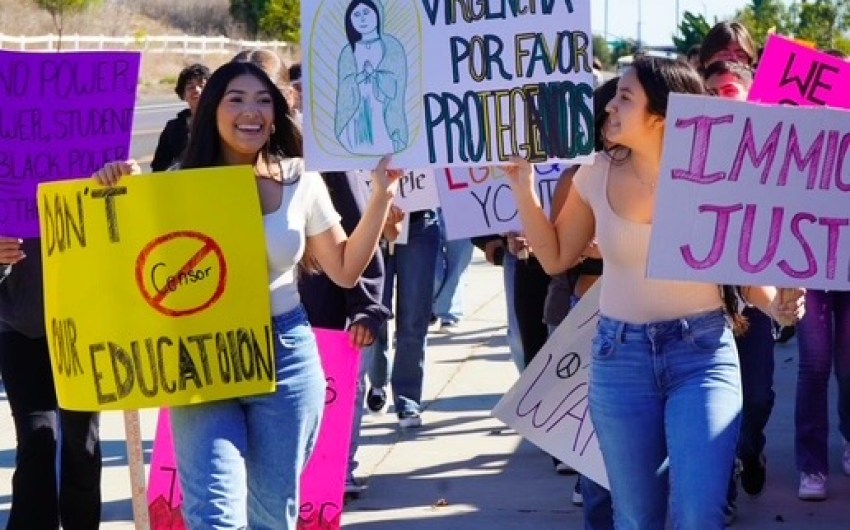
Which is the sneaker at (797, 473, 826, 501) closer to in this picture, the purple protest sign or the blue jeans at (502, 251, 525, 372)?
the blue jeans at (502, 251, 525, 372)

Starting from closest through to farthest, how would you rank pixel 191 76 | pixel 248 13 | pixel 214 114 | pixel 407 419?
pixel 214 114 → pixel 191 76 → pixel 407 419 → pixel 248 13

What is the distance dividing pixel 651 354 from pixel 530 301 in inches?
123

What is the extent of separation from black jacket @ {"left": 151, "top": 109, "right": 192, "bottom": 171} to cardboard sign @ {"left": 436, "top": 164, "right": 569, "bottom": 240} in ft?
4.30

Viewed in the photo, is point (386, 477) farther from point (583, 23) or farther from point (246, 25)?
point (246, 25)

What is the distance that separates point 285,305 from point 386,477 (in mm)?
2957

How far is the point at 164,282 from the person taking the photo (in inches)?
195

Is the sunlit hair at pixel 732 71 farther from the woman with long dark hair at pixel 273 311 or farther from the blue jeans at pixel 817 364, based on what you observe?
the woman with long dark hair at pixel 273 311

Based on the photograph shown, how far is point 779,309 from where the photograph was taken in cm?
499

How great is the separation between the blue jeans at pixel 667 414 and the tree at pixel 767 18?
2121 cm

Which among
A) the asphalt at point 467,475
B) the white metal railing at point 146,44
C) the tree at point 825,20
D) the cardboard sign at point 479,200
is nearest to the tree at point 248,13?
the white metal railing at point 146,44

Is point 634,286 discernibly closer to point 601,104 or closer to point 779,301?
point 779,301

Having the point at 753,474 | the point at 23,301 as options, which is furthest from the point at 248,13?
the point at 23,301

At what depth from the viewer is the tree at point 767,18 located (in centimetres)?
2667

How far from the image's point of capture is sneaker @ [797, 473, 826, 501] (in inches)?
282
